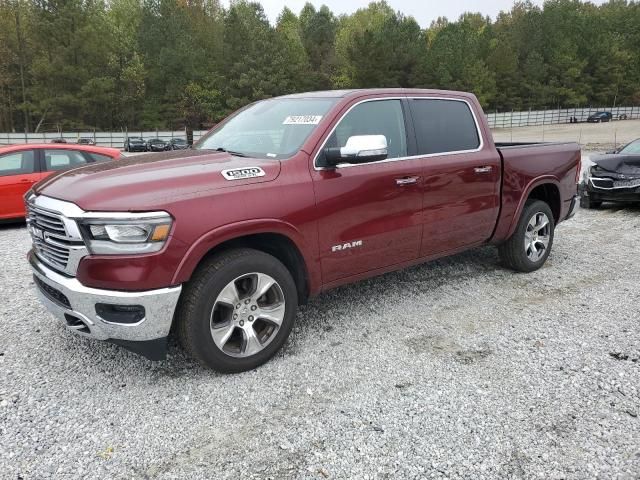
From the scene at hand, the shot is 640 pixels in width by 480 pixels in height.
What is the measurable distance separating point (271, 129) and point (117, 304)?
1864 millimetres

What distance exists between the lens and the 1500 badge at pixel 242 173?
3.29 m

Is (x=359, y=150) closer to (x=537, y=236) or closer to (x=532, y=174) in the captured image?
(x=532, y=174)

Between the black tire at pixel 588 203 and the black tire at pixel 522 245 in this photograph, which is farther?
the black tire at pixel 588 203

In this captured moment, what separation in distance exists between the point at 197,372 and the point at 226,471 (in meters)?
1.04

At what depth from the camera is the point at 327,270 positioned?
3.77 m

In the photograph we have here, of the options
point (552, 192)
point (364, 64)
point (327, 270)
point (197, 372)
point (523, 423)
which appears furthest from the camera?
point (364, 64)

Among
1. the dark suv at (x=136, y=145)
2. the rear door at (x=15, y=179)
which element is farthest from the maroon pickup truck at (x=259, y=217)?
the dark suv at (x=136, y=145)

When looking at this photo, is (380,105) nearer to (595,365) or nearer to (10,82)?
(595,365)

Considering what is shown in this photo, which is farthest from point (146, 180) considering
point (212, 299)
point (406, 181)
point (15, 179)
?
point (15, 179)

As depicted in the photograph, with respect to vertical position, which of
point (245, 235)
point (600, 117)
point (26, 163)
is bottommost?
point (245, 235)

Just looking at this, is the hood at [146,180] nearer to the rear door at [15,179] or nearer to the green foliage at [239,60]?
the rear door at [15,179]

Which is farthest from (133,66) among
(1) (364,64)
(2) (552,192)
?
(2) (552,192)

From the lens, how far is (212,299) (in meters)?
3.19

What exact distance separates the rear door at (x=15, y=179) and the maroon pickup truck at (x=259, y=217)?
568 cm
